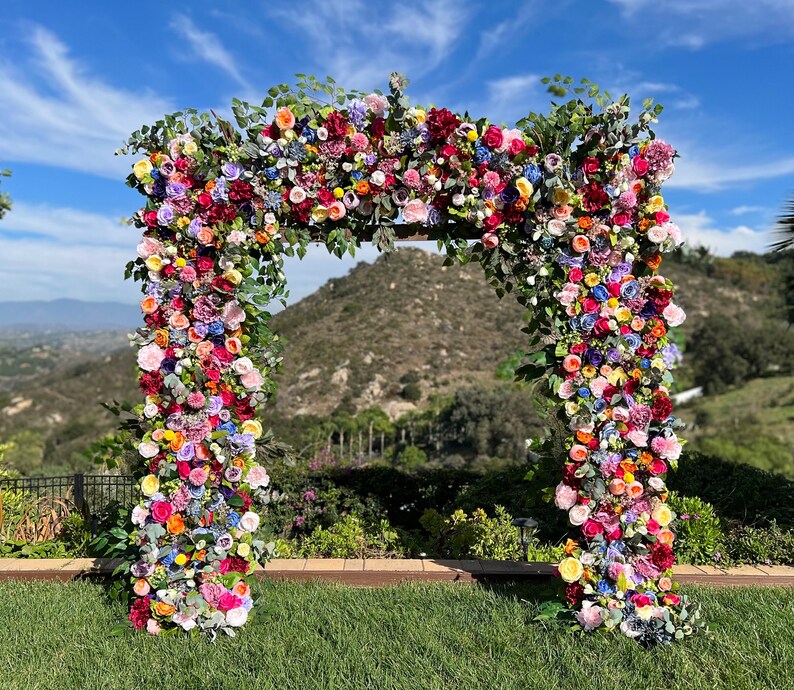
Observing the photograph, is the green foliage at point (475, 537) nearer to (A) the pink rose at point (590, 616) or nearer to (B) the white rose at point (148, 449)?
(A) the pink rose at point (590, 616)

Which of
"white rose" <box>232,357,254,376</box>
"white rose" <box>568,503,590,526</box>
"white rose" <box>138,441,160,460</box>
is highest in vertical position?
"white rose" <box>232,357,254,376</box>

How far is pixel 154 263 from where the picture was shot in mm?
3639

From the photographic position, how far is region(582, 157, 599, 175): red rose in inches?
136

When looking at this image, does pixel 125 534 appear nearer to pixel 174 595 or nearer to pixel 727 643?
pixel 174 595

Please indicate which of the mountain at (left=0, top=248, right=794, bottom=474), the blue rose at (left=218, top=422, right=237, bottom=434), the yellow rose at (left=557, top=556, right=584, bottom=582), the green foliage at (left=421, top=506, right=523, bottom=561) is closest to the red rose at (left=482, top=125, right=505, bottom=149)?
the blue rose at (left=218, top=422, right=237, bottom=434)

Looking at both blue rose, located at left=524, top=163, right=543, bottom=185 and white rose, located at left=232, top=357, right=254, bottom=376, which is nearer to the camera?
blue rose, located at left=524, top=163, right=543, bottom=185

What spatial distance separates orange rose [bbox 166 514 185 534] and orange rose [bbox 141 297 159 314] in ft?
4.16

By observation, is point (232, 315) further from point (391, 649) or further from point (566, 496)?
point (566, 496)

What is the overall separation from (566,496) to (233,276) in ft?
7.88

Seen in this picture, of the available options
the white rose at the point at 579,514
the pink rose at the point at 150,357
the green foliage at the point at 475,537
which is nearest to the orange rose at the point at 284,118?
the pink rose at the point at 150,357

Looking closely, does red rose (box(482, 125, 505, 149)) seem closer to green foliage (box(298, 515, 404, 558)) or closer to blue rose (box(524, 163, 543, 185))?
blue rose (box(524, 163, 543, 185))

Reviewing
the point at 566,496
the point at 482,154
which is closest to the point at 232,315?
the point at 482,154

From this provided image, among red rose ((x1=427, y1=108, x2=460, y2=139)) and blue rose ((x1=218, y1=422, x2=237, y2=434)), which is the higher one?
red rose ((x1=427, y1=108, x2=460, y2=139))

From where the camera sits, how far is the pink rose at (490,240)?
3.57 meters
